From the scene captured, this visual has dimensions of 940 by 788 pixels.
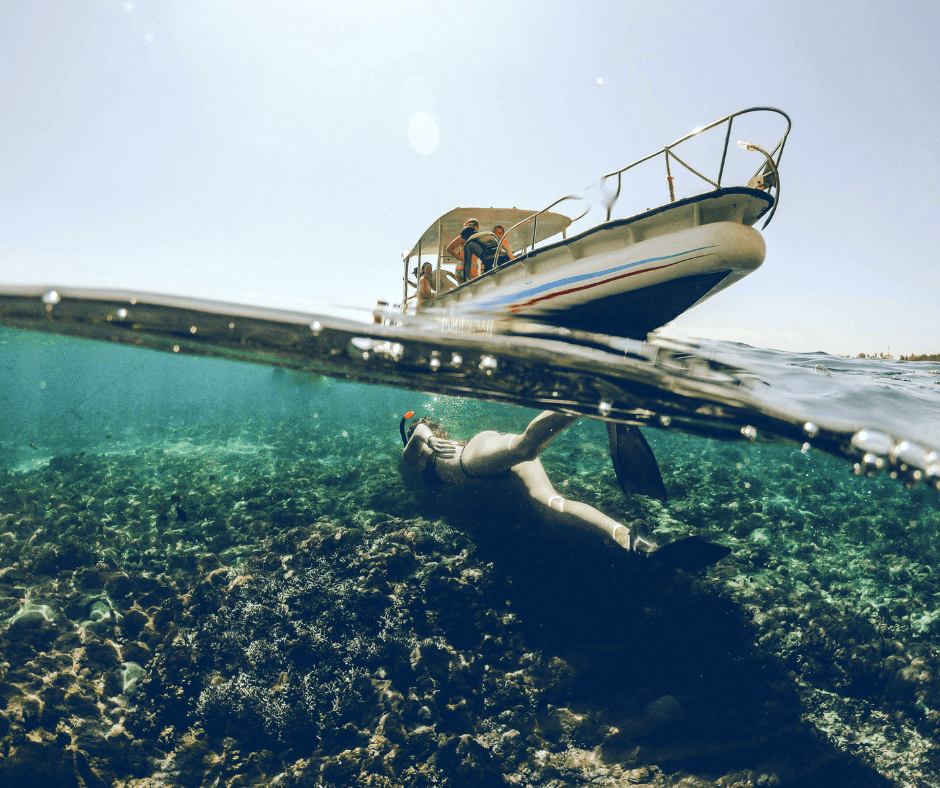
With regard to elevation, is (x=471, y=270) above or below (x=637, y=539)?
above

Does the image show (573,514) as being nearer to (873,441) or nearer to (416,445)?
(873,441)

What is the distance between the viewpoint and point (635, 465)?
594 centimetres

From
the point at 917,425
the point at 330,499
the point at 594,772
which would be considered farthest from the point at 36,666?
the point at 917,425

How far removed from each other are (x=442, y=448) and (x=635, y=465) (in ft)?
13.8

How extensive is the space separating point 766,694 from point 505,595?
3264 millimetres

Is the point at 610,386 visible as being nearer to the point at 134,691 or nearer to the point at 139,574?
the point at 134,691

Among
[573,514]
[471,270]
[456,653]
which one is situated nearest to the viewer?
[456,653]

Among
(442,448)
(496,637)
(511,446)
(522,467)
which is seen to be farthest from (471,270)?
(496,637)

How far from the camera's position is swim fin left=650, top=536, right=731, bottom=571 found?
5.20 meters

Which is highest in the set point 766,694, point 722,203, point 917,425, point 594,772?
point 722,203

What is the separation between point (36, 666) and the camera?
527cm

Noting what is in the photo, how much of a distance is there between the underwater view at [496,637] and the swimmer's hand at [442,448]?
2.77 ft

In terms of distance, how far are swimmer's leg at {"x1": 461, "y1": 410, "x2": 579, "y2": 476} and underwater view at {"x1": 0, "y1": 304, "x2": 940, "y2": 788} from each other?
20.6 inches

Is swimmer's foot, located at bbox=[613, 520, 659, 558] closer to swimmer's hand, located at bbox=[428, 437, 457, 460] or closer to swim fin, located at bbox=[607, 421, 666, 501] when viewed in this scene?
swim fin, located at bbox=[607, 421, 666, 501]
